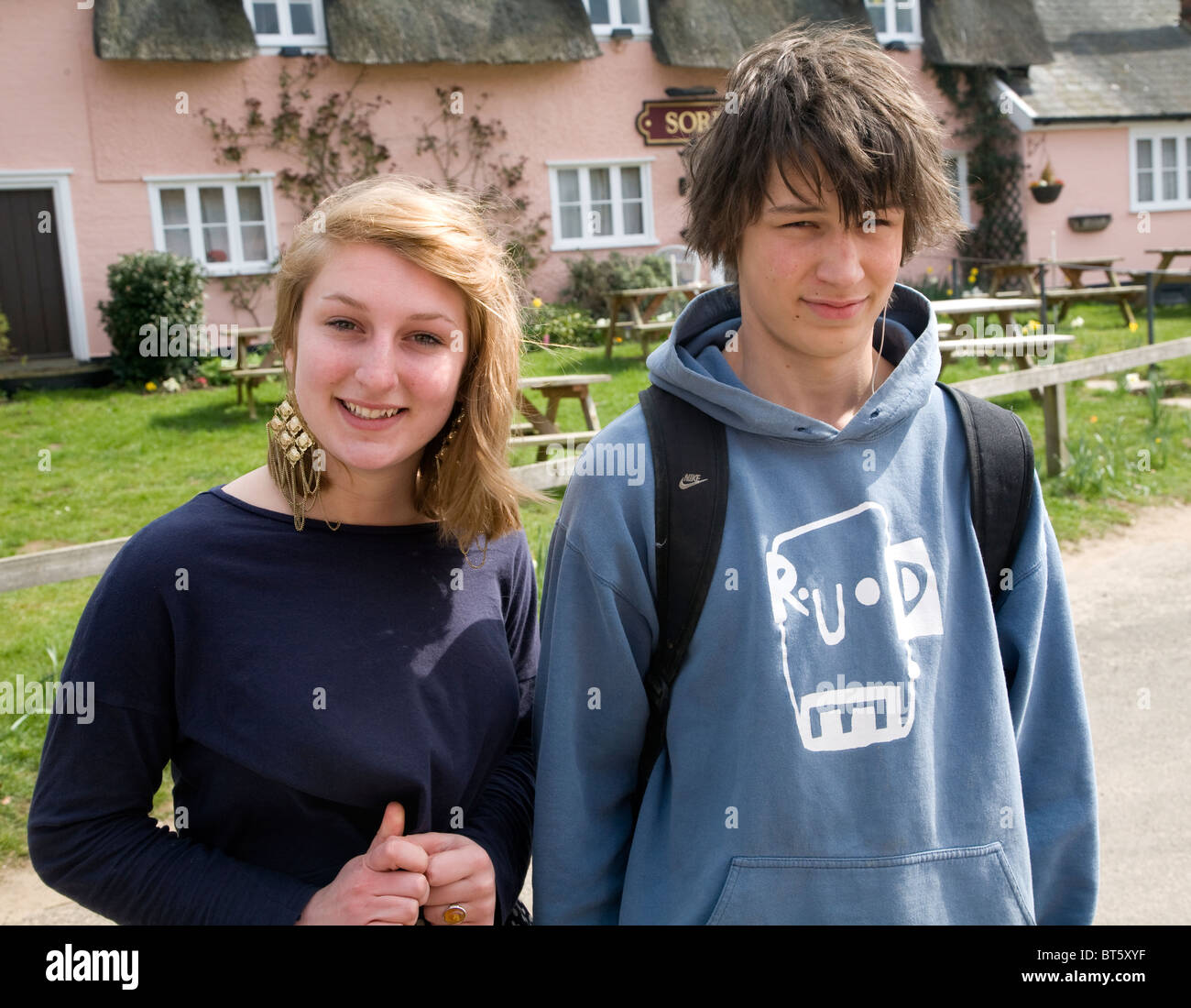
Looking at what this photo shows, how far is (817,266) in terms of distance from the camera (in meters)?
1.64

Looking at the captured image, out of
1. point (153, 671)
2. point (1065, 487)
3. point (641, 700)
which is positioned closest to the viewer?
point (153, 671)

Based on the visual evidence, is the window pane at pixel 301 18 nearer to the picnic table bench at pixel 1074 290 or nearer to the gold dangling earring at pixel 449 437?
the picnic table bench at pixel 1074 290

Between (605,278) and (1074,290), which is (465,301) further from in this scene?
(605,278)

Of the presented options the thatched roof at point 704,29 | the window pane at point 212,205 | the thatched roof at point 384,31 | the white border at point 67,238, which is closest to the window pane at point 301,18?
the thatched roof at point 384,31

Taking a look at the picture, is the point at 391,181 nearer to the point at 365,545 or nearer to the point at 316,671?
the point at 365,545

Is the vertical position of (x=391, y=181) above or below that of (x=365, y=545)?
above

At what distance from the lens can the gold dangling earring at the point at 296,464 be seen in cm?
170

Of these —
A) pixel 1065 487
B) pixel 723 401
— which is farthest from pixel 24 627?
pixel 1065 487

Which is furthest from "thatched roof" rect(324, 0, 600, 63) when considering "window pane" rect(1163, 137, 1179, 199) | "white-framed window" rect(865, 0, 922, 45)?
"window pane" rect(1163, 137, 1179, 199)

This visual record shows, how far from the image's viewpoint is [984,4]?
63.2ft

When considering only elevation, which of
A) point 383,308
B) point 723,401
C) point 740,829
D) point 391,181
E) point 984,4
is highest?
point 984,4

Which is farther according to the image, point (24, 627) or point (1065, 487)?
point (1065, 487)

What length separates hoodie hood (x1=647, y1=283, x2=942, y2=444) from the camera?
5.42ft
